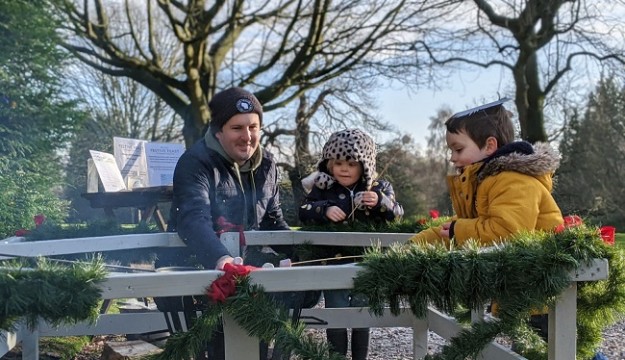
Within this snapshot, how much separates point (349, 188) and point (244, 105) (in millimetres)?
930

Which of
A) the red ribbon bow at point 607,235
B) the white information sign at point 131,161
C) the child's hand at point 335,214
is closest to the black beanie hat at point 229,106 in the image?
the child's hand at point 335,214

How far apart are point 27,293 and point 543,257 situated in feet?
4.14

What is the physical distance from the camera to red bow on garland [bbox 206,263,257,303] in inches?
65.3

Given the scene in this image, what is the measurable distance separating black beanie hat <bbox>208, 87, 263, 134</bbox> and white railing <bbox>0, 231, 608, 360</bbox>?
0.49 metres

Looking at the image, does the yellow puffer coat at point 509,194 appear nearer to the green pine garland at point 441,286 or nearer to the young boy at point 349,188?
the green pine garland at point 441,286

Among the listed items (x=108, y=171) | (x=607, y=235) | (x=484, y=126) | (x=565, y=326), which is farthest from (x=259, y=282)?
(x=108, y=171)

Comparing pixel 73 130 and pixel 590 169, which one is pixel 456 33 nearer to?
pixel 73 130

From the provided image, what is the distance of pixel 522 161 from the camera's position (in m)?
2.20

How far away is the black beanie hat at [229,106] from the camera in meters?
2.79

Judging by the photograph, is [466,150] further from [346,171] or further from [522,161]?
[346,171]

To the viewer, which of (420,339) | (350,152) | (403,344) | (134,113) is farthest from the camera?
(134,113)

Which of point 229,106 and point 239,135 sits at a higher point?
point 229,106

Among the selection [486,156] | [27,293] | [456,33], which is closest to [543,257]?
[486,156]

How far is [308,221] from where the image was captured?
3.52 meters
